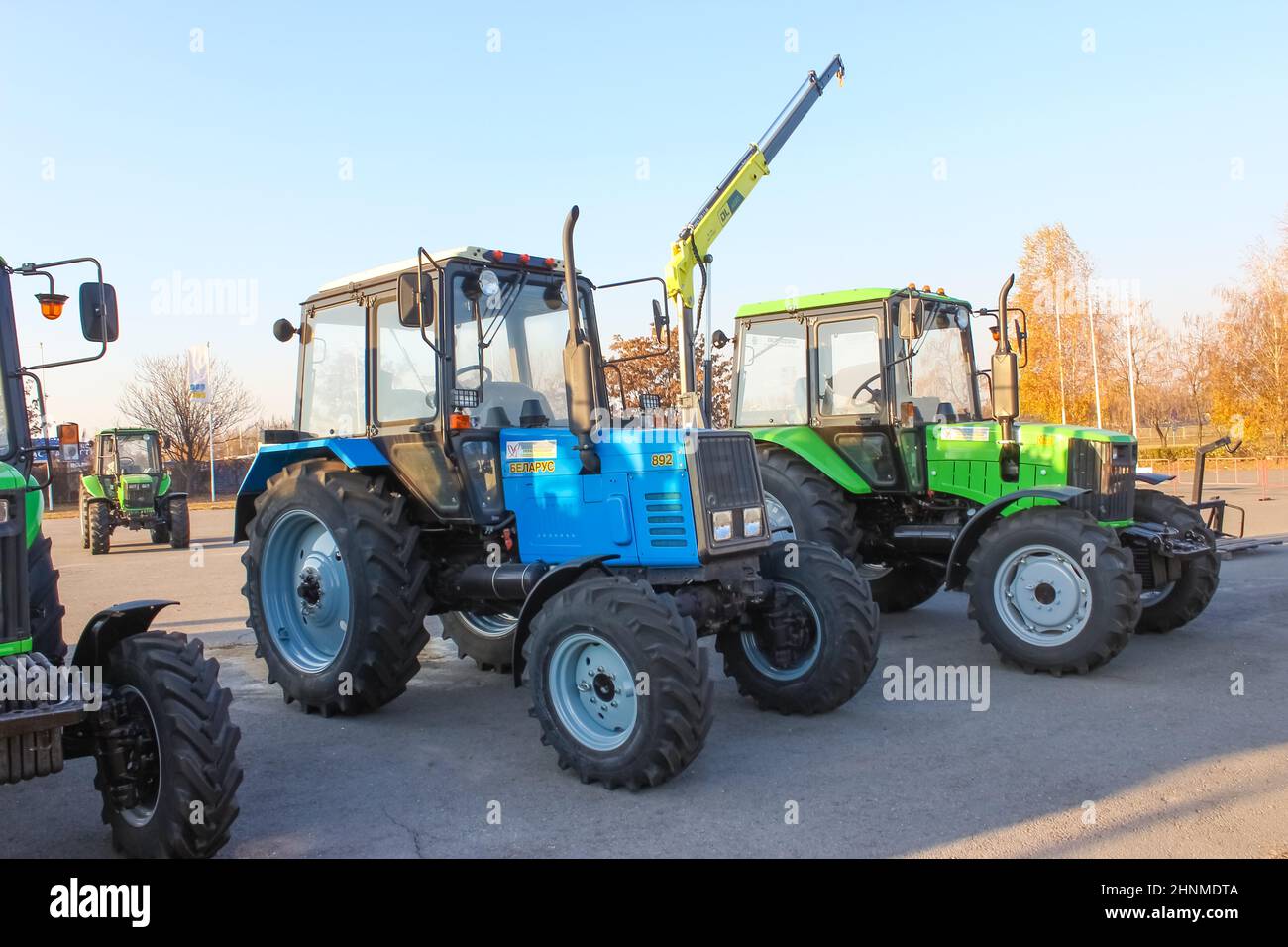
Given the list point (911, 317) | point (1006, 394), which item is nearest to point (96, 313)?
point (911, 317)

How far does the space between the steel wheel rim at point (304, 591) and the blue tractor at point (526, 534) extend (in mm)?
15

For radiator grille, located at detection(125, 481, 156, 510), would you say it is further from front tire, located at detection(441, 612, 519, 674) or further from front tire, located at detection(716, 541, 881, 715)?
front tire, located at detection(716, 541, 881, 715)

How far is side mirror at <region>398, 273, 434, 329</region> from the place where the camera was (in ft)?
17.5

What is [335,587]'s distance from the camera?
247 inches

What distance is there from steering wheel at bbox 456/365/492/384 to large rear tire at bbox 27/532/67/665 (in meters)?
2.34

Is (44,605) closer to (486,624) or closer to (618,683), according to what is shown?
(618,683)

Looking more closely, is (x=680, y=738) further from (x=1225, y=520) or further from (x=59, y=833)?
(x=1225, y=520)

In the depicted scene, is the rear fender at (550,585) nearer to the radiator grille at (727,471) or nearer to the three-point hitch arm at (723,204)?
the radiator grille at (727,471)

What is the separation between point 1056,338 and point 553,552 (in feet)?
95.5

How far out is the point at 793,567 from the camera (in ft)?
18.9

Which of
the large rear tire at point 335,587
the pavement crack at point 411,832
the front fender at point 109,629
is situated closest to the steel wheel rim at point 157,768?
the front fender at point 109,629

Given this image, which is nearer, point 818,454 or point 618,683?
point 618,683

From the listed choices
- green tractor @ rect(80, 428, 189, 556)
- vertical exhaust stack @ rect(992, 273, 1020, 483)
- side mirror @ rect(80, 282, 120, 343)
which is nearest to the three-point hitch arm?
vertical exhaust stack @ rect(992, 273, 1020, 483)

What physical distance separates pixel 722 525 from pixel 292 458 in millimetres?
3013
